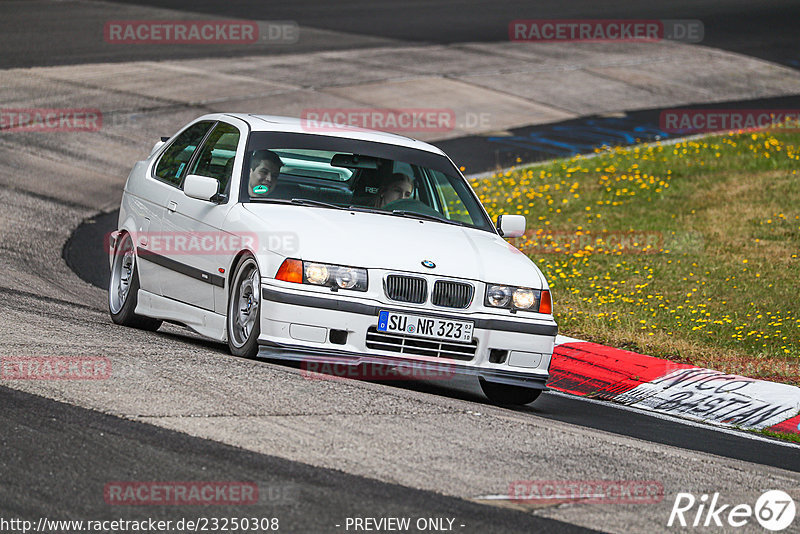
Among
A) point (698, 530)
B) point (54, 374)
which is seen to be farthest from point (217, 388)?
point (698, 530)

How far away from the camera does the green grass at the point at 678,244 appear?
11164 mm

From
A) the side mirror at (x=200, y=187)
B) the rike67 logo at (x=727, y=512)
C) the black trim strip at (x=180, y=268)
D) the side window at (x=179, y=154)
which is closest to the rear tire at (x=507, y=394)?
the black trim strip at (x=180, y=268)

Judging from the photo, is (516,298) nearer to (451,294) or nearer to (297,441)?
(451,294)

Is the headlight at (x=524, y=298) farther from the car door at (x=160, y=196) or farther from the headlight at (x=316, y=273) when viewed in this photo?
the car door at (x=160, y=196)

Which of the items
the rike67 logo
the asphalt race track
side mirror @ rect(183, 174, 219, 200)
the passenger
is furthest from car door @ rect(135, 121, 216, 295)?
the rike67 logo

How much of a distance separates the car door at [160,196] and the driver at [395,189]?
148cm

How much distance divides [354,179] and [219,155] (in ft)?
3.22

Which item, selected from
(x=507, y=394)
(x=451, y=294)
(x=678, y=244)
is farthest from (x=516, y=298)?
(x=678, y=244)

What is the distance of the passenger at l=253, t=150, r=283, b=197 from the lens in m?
8.65

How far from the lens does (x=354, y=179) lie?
29.7ft

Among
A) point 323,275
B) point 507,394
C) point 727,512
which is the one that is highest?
point 323,275

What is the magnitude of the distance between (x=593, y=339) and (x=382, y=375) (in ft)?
10.3

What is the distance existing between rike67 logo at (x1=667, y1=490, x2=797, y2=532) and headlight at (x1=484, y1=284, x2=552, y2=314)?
7.51 feet

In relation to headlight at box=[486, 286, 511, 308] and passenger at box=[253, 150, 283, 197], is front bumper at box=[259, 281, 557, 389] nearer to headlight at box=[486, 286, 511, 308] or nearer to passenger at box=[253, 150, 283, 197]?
headlight at box=[486, 286, 511, 308]
